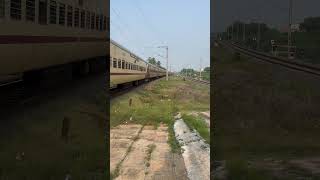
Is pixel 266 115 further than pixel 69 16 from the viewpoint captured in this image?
Yes

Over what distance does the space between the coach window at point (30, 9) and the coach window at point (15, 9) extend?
37 cm

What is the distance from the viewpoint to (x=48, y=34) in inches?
411

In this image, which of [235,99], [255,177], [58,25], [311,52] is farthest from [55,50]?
[311,52]

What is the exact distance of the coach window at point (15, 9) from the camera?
8.38m

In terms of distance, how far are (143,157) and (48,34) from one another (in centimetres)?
344

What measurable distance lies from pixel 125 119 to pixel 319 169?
377 inches

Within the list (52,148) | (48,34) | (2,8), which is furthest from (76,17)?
(2,8)

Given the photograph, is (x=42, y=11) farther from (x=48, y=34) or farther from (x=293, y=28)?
(x=293, y=28)

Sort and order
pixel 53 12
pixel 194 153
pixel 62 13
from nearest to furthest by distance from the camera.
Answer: pixel 53 12 → pixel 62 13 → pixel 194 153

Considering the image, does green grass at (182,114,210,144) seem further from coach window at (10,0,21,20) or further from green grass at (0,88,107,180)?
coach window at (10,0,21,20)

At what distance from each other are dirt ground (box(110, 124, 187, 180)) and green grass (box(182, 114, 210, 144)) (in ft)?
3.58

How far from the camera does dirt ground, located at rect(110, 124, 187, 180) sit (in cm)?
999

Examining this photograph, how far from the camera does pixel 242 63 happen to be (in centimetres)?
2212

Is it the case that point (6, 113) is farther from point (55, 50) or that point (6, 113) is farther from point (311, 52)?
point (311, 52)
